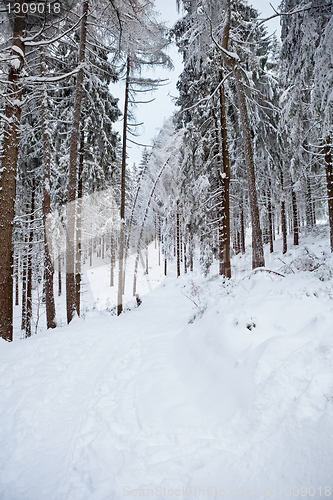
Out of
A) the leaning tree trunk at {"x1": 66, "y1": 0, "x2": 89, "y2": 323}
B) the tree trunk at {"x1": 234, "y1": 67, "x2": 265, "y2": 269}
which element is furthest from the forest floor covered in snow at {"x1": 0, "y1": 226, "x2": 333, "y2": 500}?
the leaning tree trunk at {"x1": 66, "y1": 0, "x2": 89, "y2": 323}

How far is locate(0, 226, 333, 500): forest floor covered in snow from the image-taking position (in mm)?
1653

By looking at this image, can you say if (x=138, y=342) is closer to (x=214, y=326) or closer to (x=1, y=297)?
(x=214, y=326)

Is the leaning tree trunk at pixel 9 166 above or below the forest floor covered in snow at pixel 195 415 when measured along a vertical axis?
above

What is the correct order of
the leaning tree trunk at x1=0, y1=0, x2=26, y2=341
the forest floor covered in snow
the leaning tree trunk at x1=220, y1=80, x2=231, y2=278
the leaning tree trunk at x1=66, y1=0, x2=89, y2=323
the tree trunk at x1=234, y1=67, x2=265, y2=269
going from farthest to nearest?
the leaning tree trunk at x1=220, y1=80, x2=231, y2=278
the leaning tree trunk at x1=66, y1=0, x2=89, y2=323
the tree trunk at x1=234, y1=67, x2=265, y2=269
the leaning tree trunk at x1=0, y1=0, x2=26, y2=341
the forest floor covered in snow

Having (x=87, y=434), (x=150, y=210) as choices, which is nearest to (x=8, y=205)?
(x=87, y=434)

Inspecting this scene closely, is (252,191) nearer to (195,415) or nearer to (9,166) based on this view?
(195,415)

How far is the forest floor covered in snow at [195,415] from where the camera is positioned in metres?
1.65

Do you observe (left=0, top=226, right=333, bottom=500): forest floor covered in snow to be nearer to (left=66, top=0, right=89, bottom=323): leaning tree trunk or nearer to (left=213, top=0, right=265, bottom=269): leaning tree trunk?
(left=213, top=0, right=265, bottom=269): leaning tree trunk

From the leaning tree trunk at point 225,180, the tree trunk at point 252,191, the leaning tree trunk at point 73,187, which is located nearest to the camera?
the tree trunk at point 252,191

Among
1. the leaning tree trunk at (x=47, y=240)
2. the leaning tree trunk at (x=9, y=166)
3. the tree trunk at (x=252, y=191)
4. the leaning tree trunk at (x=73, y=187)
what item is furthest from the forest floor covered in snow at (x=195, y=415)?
the leaning tree trunk at (x=47, y=240)

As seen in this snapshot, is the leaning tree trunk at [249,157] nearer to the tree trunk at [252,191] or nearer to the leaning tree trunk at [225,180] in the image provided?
the tree trunk at [252,191]

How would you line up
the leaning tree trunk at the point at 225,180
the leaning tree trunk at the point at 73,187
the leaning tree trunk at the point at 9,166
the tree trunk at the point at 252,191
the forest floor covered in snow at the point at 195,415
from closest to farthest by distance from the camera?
the forest floor covered in snow at the point at 195,415, the leaning tree trunk at the point at 9,166, the tree trunk at the point at 252,191, the leaning tree trunk at the point at 73,187, the leaning tree trunk at the point at 225,180

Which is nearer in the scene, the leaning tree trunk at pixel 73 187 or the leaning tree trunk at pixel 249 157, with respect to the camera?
the leaning tree trunk at pixel 249 157

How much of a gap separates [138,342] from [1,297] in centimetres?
347
